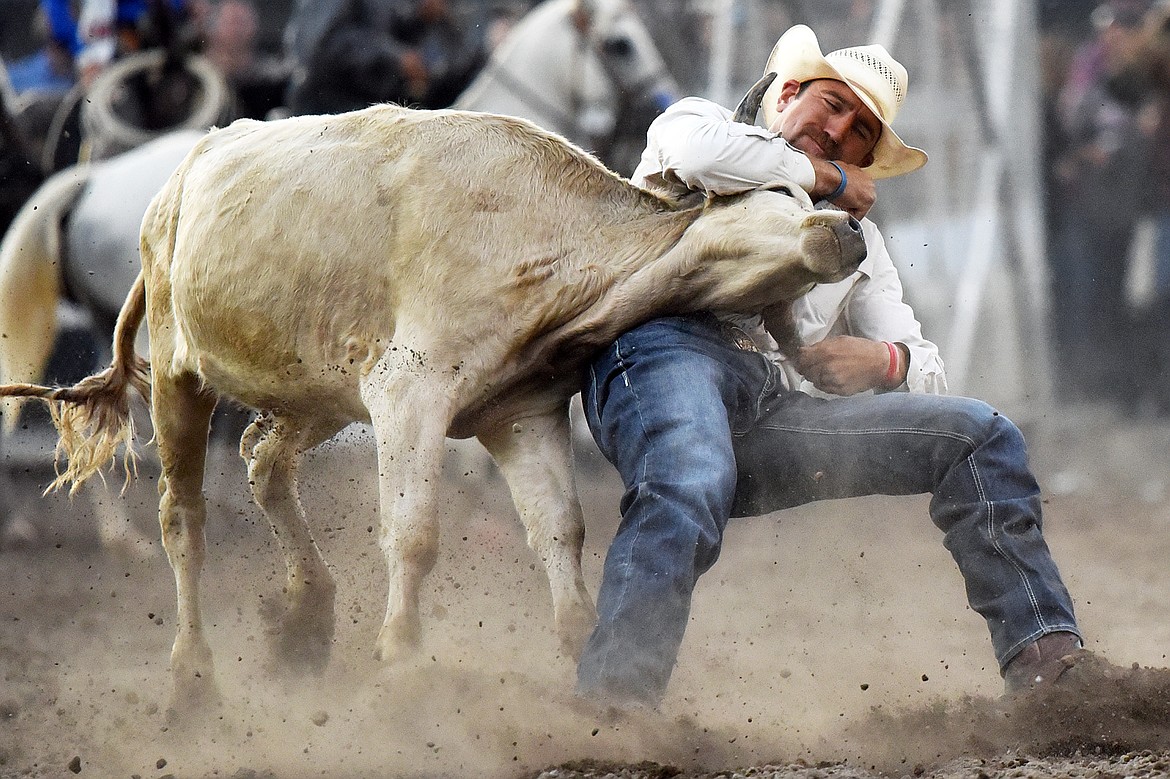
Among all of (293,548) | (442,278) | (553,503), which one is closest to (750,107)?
(442,278)

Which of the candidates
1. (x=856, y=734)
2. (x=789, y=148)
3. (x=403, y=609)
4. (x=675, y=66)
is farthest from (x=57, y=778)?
(x=675, y=66)

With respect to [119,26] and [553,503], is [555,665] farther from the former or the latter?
[119,26]

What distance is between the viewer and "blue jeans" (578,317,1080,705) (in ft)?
10.4

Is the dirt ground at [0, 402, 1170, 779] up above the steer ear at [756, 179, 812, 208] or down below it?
below

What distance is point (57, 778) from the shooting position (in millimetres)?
3543

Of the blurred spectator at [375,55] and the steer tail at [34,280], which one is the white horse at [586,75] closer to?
the blurred spectator at [375,55]

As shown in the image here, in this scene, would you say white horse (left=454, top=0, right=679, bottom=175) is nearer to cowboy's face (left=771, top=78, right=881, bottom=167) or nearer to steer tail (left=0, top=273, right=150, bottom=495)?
steer tail (left=0, top=273, right=150, bottom=495)

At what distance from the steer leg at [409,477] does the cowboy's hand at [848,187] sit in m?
0.94

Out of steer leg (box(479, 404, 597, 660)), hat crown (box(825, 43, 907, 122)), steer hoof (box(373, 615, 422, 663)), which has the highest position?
hat crown (box(825, 43, 907, 122))

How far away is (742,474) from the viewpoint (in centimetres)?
354

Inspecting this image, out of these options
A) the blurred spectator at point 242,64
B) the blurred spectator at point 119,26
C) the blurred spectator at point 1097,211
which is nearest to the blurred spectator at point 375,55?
the blurred spectator at point 242,64

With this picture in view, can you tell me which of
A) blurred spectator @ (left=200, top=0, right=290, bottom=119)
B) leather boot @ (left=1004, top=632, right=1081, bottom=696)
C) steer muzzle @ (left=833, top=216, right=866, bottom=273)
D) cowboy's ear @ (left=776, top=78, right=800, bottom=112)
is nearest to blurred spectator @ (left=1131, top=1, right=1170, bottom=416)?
blurred spectator @ (left=200, top=0, right=290, bottom=119)

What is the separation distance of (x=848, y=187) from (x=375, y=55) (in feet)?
16.6

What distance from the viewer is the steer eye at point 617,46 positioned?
A: 809 centimetres
